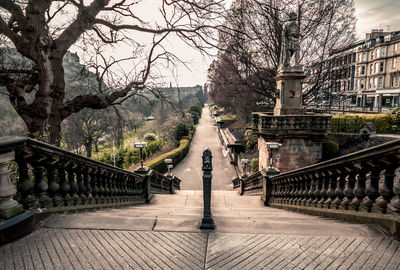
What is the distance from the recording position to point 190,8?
5996 mm

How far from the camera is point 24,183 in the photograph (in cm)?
283

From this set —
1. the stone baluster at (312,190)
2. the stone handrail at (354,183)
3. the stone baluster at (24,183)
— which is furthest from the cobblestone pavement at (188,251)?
the stone baluster at (312,190)

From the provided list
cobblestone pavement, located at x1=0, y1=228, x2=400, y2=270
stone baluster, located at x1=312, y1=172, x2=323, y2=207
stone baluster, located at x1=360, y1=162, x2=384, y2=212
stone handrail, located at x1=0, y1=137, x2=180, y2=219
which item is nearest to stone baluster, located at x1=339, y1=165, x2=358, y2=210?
stone baluster, located at x1=360, y1=162, x2=384, y2=212

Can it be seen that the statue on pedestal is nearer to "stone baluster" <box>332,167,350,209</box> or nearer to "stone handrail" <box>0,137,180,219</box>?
"stone baluster" <box>332,167,350,209</box>

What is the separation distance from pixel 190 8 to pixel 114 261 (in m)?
6.02

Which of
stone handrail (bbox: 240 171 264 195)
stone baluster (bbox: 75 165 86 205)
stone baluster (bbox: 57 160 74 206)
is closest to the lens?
stone baluster (bbox: 57 160 74 206)

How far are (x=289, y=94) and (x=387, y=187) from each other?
10807mm

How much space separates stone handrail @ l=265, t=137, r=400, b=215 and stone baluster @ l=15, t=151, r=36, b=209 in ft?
14.6

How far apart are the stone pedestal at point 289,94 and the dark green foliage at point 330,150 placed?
3316mm

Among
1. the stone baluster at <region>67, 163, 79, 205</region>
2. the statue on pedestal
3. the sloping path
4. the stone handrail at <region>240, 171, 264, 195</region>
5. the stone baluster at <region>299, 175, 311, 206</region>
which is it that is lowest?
the sloping path

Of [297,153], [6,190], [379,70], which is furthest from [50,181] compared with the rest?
[379,70]

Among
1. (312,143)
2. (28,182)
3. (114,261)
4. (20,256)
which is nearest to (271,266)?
(114,261)

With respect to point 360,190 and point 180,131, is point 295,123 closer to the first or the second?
point 360,190

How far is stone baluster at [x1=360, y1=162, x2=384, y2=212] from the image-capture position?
9.80 ft
